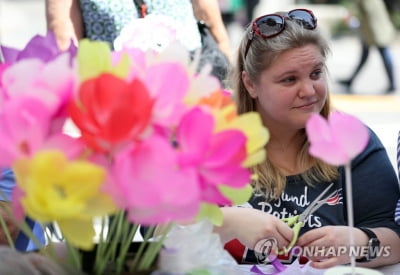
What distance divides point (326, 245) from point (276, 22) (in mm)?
524

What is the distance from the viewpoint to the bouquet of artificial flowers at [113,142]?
87cm

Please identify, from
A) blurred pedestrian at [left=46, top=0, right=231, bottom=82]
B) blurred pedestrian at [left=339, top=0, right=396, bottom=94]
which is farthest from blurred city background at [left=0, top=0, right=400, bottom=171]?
blurred pedestrian at [left=46, top=0, right=231, bottom=82]

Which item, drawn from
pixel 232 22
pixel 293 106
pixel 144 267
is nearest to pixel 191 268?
pixel 144 267

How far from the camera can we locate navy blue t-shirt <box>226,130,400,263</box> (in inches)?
62.5

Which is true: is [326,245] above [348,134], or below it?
below

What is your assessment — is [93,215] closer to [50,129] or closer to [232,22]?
[50,129]

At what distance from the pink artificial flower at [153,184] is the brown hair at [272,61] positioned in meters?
0.72

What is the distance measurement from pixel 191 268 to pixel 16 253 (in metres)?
0.23

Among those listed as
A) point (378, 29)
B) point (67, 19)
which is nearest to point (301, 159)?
point (67, 19)

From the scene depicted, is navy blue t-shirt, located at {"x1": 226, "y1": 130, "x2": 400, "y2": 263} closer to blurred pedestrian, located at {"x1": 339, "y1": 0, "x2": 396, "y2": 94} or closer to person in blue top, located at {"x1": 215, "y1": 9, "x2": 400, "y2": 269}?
person in blue top, located at {"x1": 215, "y1": 9, "x2": 400, "y2": 269}

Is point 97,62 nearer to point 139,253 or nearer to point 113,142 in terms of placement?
point 113,142

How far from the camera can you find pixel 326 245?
142 centimetres

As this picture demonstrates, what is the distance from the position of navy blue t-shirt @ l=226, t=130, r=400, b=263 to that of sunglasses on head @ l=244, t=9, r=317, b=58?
1.04 feet

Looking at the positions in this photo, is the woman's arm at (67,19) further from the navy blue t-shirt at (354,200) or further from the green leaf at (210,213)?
the green leaf at (210,213)
